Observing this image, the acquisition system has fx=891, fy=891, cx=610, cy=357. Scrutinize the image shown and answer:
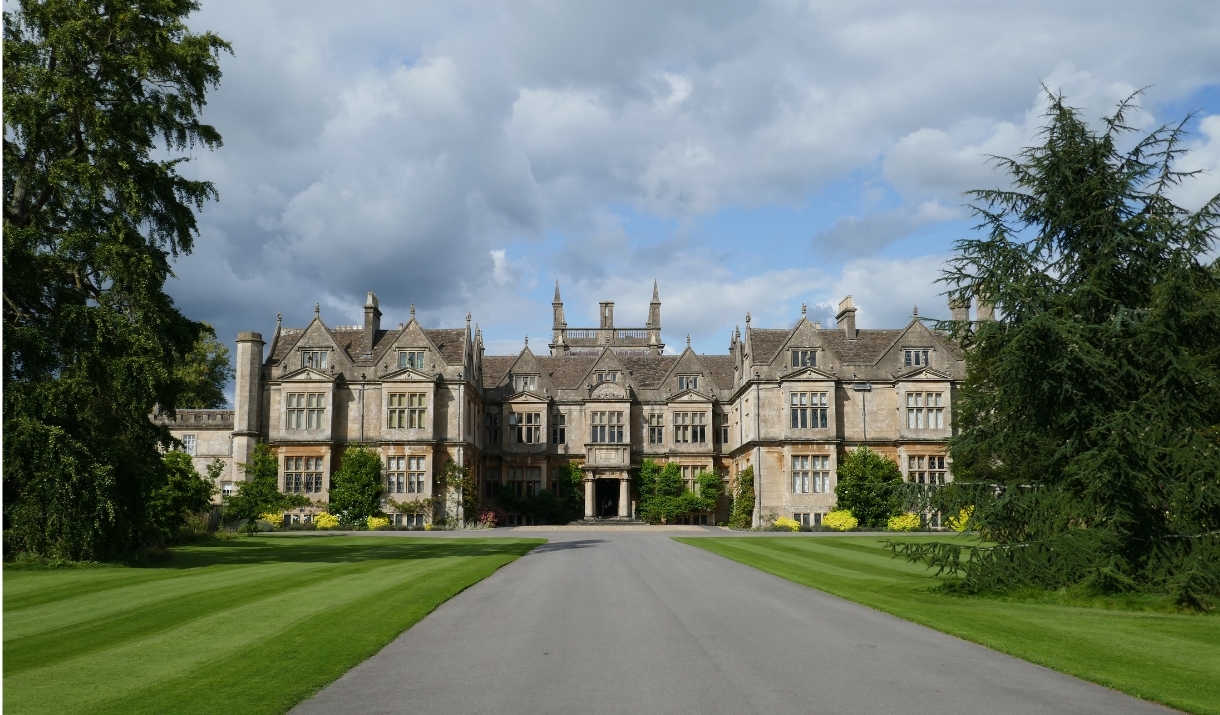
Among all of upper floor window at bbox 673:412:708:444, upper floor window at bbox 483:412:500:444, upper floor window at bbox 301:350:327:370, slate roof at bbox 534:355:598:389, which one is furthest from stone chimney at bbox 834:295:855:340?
upper floor window at bbox 301:350:327:370

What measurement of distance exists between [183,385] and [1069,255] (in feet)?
63.4

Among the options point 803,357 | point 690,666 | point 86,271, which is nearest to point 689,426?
point 803,357

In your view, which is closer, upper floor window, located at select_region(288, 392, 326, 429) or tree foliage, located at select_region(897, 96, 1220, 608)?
tree foliage, located at select_region(897, 96, 1220, 608)

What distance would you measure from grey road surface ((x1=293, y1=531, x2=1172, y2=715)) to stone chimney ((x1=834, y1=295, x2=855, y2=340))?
35934 mm

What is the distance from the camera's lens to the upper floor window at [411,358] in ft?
152

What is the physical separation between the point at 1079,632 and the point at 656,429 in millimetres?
40773

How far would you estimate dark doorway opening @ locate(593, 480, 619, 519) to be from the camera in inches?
2120

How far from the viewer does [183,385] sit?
21.4m

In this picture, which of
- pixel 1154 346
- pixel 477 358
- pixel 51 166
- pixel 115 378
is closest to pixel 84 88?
pixel 51 166

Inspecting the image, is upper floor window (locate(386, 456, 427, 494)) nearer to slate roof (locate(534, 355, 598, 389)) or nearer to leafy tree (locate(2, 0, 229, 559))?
slate roof (locate(534, 355, 598, 389))

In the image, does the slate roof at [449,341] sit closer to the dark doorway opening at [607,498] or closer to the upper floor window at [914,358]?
the dark doorway opening at [607,498]

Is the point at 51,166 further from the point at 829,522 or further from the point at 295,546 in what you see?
the point at 829,522

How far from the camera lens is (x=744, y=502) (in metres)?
44.9

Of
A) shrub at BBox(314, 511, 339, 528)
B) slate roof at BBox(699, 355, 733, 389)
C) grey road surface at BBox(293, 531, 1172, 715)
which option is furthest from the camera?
slate roof at BBox(699, 355, 733, 389)
